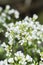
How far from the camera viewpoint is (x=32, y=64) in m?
0.90

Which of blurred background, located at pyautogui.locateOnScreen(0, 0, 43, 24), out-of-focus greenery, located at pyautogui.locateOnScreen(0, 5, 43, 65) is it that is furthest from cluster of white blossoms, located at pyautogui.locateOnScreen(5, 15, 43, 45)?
blurred background, located at pyautogui.locateOnScreen(0, 0, 43, 24)

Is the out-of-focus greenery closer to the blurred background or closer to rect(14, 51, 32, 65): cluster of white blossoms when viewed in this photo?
rect(14, 51, 32, 65): cluster of white blossoms

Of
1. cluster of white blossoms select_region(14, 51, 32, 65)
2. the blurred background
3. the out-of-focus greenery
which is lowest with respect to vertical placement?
cluster of white blossoms select_region(14, 51, 32, 65)

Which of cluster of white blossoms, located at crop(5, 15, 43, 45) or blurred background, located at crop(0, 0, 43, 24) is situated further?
blurred background, located at crop(0, 0, 43, 24)

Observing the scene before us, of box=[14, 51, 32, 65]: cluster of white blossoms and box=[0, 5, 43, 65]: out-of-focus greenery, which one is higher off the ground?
box=[0, 5, 43, 65]: out-of-focus greenery

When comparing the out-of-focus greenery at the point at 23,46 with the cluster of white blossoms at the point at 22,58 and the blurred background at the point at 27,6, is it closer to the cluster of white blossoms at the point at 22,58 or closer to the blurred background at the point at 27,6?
the cluster of white blossoms at the point at 22,58

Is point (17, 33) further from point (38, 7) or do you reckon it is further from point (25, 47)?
point (38, 7)

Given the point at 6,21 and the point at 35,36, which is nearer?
the point at 35,36

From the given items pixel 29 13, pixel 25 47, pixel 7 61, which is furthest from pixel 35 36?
pixel 29 13

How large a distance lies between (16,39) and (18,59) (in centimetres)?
15

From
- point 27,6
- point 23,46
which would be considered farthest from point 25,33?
point 27,6

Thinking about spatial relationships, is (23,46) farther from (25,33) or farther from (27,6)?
(27,6)

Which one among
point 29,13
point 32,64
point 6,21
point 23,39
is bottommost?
point 32,64

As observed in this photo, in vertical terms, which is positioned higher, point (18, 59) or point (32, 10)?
point (32, 10)
